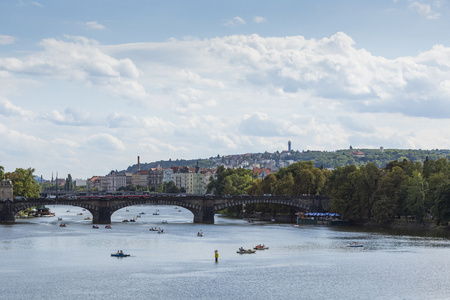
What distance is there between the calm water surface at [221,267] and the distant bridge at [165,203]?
87.8 ft

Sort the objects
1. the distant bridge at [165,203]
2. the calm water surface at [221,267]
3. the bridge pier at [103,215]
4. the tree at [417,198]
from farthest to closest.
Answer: the bridge pier at [103,215] < the distant bridge at [165,203] < the tree at [417,198] < the calm water surface at [221,267]

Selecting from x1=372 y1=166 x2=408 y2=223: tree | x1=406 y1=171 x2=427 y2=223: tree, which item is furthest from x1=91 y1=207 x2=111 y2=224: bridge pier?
x1=406 y1=171 x2=427 y2=223: tree

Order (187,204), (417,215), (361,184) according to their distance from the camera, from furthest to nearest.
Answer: (187,204)
(361,184)
(417,215)

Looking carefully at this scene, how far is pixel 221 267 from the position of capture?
3282 inches

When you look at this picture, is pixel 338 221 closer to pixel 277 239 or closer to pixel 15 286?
pixel 277 239

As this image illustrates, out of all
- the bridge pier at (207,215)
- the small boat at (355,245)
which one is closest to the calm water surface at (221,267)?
the small boat at (355,245)

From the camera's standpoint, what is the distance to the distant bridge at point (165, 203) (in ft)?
498

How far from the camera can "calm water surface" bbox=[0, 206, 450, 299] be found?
68500 mm

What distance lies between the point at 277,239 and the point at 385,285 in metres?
47.3

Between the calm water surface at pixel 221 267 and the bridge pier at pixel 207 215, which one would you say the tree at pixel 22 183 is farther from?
the calm water surface at pixel 221 267

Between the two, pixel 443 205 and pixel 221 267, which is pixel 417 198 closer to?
pixel 443 205

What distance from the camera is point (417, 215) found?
431ft

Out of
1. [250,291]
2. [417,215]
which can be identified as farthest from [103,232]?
[250,291]

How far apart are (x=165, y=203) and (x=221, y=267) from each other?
73.8m
